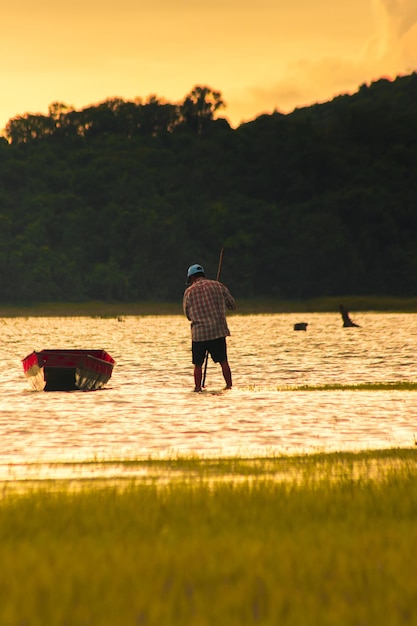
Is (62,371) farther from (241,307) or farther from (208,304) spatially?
(241,307)

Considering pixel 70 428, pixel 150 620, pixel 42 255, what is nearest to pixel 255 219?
pixel 42 255

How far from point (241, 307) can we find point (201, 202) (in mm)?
23151

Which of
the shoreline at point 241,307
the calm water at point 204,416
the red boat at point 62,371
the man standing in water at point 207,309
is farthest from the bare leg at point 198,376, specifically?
the shoreline at point 241,307

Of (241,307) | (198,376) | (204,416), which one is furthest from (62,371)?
(241,307)

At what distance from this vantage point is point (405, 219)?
152 m

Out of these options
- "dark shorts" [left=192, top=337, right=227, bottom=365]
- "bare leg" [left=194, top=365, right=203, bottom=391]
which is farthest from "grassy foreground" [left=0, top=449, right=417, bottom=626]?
"bare leg" [left=194, top=365, right=203, bottom=391]

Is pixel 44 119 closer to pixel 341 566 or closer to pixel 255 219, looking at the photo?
pixel 255 219

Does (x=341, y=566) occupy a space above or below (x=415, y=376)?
above

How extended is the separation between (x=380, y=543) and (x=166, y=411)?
10.4 meters

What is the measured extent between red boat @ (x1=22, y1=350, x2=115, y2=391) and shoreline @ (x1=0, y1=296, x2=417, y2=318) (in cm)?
10918

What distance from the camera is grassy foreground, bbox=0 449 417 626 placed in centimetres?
507

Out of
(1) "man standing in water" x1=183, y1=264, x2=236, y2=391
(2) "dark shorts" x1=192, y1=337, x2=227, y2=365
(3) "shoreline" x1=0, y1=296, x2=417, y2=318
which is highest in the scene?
(1) "man standing in water" x1=183, y1=264, x2=236, y2=391

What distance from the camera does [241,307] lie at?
138 metres

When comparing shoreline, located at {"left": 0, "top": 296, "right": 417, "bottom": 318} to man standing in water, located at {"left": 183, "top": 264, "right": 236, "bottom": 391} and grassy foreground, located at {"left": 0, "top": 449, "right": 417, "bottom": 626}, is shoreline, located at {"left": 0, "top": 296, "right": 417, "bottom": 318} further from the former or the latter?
grassy foreground, located at {"left": 0, "top": 449, "right": 417, "bottom": 626}
